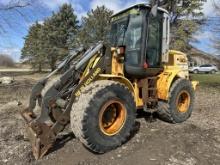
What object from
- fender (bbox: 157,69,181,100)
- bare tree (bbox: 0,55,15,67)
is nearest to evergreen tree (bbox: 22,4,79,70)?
bare tree (bbox: 0,55,15,67)

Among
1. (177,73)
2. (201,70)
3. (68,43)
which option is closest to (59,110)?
(177,73)

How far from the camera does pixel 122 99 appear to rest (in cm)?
543

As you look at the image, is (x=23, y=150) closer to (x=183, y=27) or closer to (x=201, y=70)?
(x=183, y=27)

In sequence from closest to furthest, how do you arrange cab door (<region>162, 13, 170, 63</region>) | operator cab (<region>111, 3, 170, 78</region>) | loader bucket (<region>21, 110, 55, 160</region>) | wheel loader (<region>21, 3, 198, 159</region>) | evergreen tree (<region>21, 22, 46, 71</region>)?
loader bucket (<region>21, 110, 55, 160</region>)
wheel loader (<region>21, 3, 198, 159</region>)
operator cab (<region>111, 3, 170, 78</region>)
cab door (<region>162, 13, 170, 63</region>)
evergreen tree (<region>21, 22, 46, 71</region>)

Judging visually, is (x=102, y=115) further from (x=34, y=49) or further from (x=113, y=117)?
(x=34, y=49)

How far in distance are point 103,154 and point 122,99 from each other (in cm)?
106

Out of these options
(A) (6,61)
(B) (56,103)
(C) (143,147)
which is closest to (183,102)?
(C) (143,147)

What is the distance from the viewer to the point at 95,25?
1361 inches

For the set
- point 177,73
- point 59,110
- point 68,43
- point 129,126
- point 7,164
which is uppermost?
point 68,43

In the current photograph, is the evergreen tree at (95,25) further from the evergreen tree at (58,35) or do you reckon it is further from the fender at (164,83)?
the fender at (164,83)

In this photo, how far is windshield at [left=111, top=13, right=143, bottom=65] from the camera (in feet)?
20.6

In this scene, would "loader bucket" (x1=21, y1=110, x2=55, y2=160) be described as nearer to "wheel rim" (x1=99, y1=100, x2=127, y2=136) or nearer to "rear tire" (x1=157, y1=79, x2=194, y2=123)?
"wheel rim" (x1=99, y1=100, x2=127, y2=136)

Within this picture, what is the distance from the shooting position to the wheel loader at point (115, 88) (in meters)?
4.91

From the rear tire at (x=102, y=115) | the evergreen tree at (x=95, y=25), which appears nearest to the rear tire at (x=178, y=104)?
the rear tire at (x=102, y=115)
